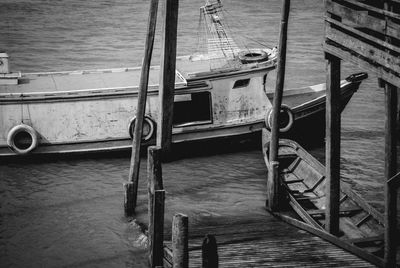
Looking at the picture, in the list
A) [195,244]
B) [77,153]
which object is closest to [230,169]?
[77,153]

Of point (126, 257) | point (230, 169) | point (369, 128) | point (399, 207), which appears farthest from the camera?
point (369, 128)

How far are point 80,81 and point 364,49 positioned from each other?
9228 millimetres

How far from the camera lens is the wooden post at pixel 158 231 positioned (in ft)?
29.0

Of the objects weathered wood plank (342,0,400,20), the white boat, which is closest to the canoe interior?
the white boat

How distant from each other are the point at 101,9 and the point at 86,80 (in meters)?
20.7

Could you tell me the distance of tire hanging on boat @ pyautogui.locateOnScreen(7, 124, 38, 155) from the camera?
14.4m

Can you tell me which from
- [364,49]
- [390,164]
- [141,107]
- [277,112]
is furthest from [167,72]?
[390,164]

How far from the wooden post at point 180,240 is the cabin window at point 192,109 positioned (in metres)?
7.90

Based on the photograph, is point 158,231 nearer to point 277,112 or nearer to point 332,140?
point 332,140

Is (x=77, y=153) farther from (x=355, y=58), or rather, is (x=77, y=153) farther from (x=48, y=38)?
(x=48, y=38)

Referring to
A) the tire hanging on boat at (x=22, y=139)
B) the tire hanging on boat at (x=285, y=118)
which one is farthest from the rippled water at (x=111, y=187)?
the tire hanging on boat at (x=285, y=118)

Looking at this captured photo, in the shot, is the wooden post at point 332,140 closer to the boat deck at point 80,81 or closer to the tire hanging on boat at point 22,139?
the boat deck at point 80,81

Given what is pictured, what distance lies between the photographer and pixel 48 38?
1123 inches

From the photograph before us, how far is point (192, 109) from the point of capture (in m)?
15.5
